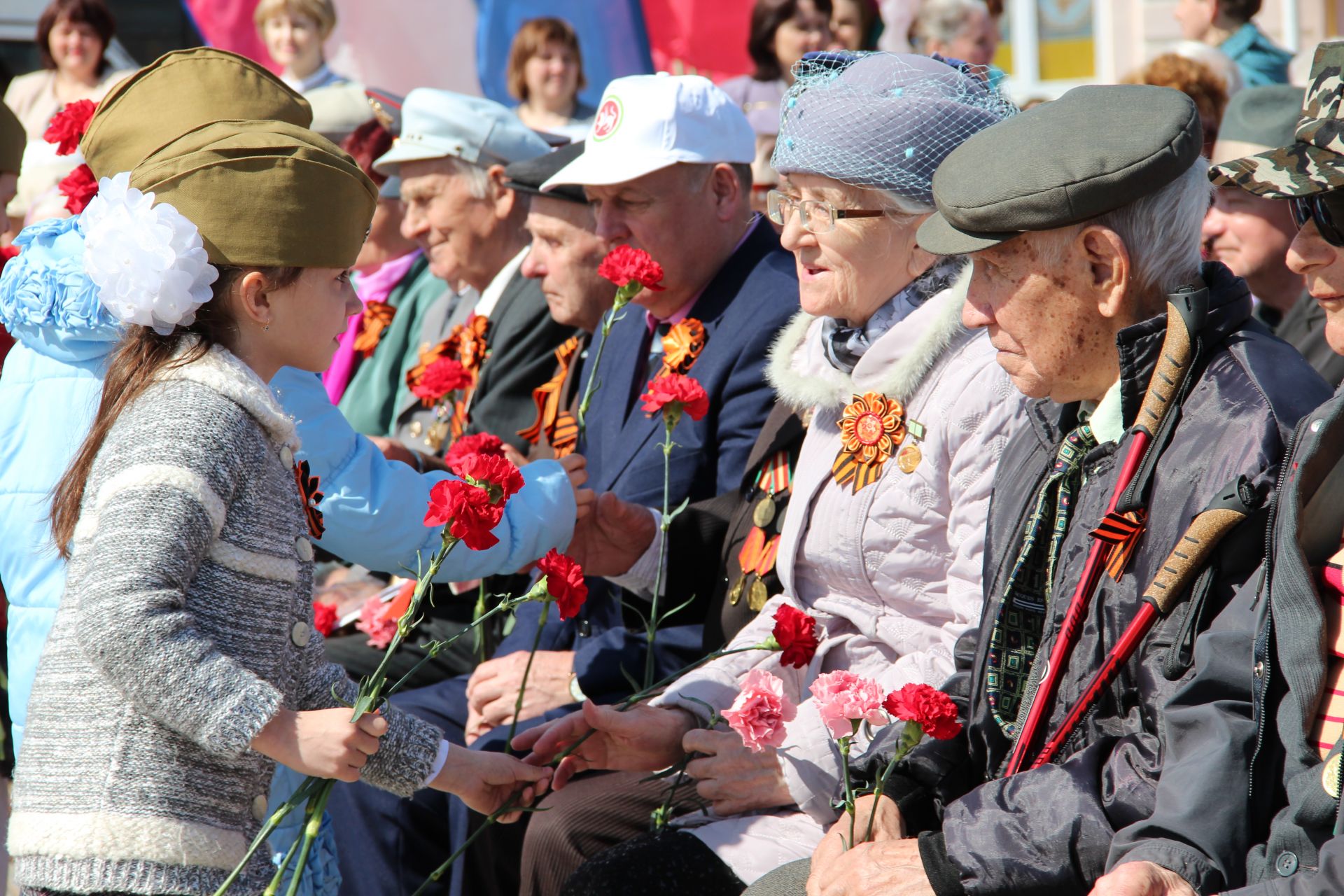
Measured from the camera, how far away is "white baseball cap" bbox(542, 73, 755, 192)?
4.04 metres

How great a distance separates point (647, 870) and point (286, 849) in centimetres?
69

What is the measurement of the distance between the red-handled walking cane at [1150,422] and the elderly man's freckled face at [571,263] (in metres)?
2.53

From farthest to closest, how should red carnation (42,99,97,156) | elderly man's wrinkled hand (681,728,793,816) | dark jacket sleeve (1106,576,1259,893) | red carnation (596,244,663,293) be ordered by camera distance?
red carnation (42,99,97,156) → red carnation (596,244,663,293) → elderly man's wrinkled hand (681,728,793,816) → dark jacket sleeve (1106,576,1259,893)

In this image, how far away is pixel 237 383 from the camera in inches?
91.7

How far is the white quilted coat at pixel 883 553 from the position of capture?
278cm

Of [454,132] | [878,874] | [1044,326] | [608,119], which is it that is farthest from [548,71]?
[878,874]

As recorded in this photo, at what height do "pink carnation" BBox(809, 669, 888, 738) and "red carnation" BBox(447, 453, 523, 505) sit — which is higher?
"red carnation" BBox(447, 453, 523, 505)

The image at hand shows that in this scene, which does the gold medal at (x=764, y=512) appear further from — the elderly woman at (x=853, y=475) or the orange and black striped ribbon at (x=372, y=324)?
the orange and black striped ribbon at (x=372, y=324)

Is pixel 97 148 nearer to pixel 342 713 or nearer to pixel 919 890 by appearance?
pixel 342 713

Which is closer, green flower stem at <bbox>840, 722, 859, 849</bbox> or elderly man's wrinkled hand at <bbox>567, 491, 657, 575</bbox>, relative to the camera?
green flower stem at <bbox>840, 722, 859, 849</bbox>

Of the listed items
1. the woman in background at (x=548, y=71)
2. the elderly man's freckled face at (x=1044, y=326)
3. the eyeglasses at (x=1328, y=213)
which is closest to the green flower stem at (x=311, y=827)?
the elderly man's freckled face at (x=1044, y=326)

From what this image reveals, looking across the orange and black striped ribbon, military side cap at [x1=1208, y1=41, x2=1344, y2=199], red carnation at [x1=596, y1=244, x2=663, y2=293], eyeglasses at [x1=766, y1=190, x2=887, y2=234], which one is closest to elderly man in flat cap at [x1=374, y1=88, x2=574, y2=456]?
the orange and black striped ribbon

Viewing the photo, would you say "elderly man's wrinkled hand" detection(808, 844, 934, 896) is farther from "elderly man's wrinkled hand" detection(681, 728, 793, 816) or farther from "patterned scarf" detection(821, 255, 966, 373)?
"patterned scarf" detection(821, 255, 966, 373)

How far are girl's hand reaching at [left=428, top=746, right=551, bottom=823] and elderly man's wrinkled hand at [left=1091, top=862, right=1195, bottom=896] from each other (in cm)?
107
